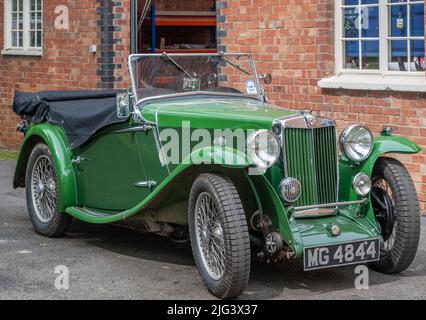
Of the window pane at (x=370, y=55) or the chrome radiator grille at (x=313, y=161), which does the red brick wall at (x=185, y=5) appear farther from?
the chrome radiator grille at (x=313, y=161)

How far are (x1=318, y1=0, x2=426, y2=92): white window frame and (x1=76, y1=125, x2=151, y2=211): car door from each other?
3.20m

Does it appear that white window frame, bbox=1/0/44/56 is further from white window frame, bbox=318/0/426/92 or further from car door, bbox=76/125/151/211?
car door, bbox=76/125/151/211

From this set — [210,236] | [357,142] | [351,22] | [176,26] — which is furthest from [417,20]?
[176,26]

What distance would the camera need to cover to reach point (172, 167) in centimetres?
675

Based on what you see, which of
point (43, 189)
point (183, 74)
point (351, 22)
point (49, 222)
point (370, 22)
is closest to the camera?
point (183, 74)

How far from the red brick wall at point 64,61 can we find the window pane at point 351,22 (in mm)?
4083

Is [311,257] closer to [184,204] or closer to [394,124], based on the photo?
[184,204]

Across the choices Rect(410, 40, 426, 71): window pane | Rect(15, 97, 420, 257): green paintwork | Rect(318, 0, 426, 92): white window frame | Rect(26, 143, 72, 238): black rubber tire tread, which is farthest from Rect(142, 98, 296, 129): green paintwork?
Rect(410, 40, 426, 71): window pane

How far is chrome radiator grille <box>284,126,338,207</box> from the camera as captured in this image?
6.16m

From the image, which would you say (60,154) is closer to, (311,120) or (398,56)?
(311,120)

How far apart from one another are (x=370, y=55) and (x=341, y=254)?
4.26 meters

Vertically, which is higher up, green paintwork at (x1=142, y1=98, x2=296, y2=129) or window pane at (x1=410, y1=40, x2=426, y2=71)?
window pane at (x1=410, y1=40, x2=426, y2=71)

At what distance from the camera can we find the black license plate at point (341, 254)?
588 cm

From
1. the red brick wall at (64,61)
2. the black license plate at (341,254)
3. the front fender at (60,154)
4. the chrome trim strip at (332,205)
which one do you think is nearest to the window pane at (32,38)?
the red brick wall at (64,61)
